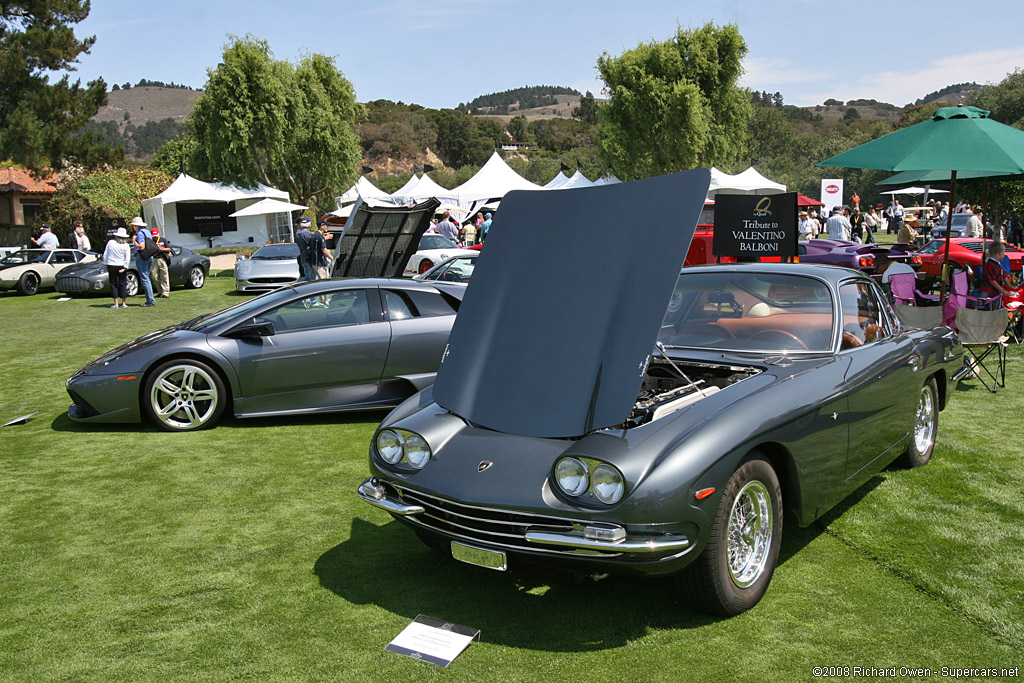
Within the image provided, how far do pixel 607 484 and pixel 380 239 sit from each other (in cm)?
778

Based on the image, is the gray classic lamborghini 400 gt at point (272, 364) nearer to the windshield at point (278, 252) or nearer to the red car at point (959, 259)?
the red car at point (959, 259)

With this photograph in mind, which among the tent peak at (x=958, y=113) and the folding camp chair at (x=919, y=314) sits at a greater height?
the tent peak at (x=958, y=113)

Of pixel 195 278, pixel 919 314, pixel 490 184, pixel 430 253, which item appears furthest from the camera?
pixel 490 184

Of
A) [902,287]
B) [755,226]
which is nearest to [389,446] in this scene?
[902,287]

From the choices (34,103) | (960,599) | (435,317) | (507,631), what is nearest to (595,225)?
(507,631)

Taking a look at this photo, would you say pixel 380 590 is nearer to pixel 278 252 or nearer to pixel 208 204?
pixel 278 252

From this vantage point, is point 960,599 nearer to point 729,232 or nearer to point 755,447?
point 755,447

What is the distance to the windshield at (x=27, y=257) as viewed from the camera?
19759 millimetres

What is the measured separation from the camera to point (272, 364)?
6.67 metres

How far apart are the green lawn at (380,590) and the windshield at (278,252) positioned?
43.6 feet

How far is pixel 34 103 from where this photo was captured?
35.9 m

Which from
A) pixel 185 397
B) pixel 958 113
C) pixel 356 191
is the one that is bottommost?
pixel 185 397

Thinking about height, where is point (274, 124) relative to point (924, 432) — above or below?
above

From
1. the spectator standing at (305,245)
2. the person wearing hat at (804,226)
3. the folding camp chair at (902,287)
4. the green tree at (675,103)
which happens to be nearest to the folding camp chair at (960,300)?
the folding camp chair at (902,287)
